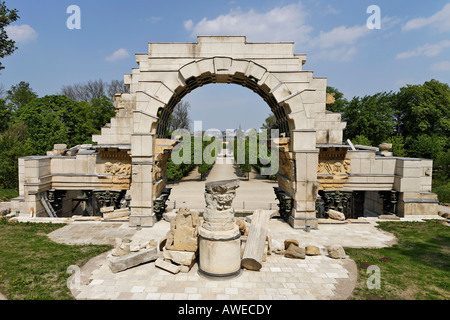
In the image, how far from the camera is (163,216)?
13875 millimetres

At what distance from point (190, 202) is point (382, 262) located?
17855 millimetres

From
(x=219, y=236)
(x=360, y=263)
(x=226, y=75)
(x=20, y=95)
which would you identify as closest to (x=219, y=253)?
(x=219, y=236)

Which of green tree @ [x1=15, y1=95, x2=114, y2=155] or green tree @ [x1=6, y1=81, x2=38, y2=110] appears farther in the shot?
green tree @ [x1=6, y1=81, x2=38, y2=110]

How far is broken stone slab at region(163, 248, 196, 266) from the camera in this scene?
26.6ft

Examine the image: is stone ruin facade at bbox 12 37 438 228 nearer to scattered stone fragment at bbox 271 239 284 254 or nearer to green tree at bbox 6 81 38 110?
scattered stone fragment at bbox 271 239 284 254

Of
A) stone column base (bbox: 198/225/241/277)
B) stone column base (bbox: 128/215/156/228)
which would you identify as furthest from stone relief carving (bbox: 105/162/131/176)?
stone column base (bbox: 198/225/241/277)

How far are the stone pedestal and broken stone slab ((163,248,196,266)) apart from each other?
0.41 meters

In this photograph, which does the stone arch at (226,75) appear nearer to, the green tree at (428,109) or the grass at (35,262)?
the grass at (35,262)

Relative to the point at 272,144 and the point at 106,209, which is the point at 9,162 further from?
the point at 272,144

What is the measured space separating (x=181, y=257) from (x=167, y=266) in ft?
1.63

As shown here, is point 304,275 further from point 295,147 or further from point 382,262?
point 295,147

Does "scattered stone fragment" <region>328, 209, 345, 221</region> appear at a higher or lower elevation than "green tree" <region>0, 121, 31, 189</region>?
lower

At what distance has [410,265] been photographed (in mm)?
8672

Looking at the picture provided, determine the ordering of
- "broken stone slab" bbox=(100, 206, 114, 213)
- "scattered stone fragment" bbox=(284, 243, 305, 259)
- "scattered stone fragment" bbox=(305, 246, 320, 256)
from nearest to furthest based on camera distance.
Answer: "scattered stone fragment" bbox=(284, 243, 305, 259), "scattered stone fragment" bbox=(305, 246, 320, 256), "broken stone slab" bbox=(100, 206, 114, 213)
